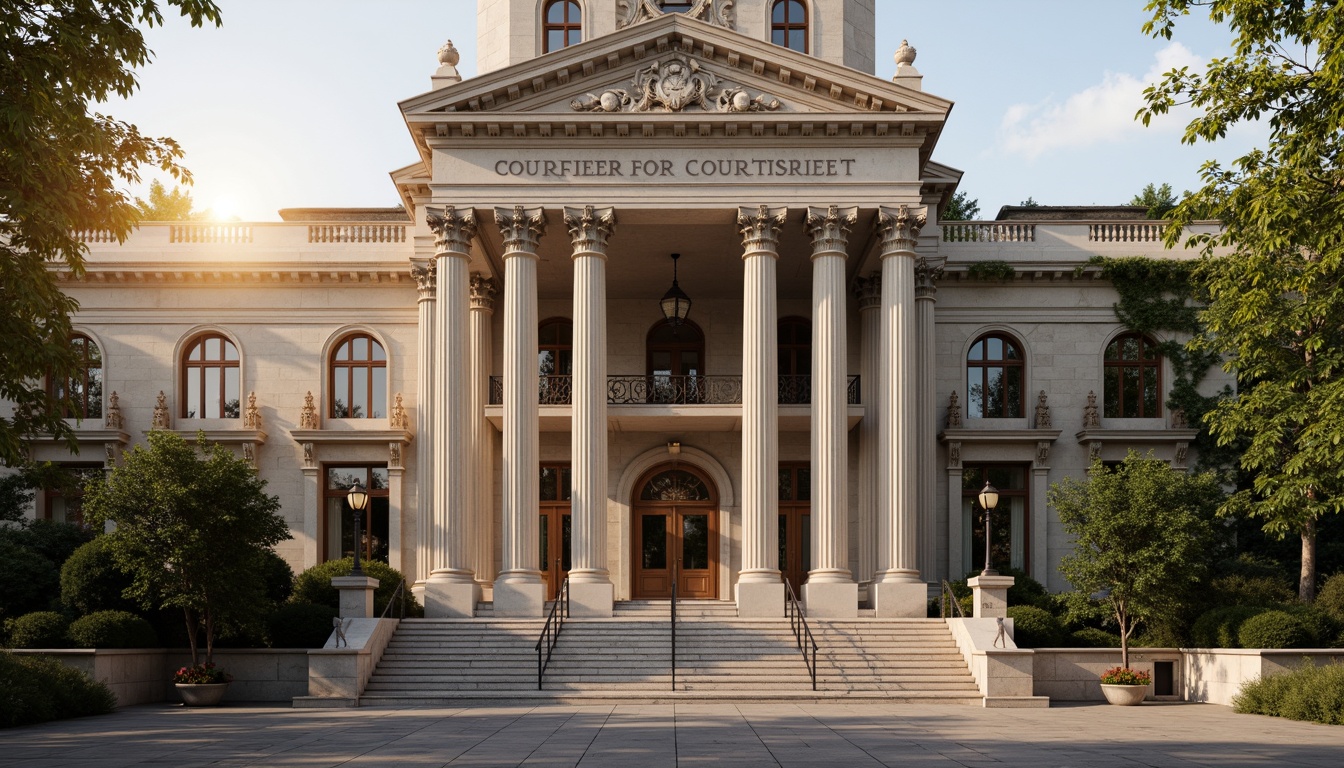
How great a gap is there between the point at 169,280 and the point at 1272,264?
27483 millimetres

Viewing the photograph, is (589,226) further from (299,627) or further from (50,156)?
(50,156)

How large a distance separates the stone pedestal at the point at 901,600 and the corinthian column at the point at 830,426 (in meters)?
0.61

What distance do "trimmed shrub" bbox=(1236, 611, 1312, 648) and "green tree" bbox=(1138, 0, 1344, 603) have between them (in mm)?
1636

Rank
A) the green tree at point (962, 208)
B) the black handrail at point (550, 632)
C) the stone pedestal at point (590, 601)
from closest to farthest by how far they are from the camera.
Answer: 1. the black handrail at point (550, 632)
2. the stone pedestal at point (590, 601)
3. the green tree at point (962, 208)

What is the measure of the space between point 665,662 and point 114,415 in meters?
17.8

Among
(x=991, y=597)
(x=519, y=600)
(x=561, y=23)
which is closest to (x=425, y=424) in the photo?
(x=519, y=600)

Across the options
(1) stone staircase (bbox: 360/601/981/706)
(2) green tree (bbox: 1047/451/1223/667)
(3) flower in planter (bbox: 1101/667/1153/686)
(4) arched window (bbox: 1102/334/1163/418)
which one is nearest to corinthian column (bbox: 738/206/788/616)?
(1) stone staircase (bbox: 360/601/981/706)

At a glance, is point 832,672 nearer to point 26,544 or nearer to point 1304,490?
point 1304,490

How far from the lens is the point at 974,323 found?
3694 centimetres

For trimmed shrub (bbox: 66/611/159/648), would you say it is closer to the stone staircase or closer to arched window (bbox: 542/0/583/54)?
the stone staircase

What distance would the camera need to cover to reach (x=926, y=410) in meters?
34.0

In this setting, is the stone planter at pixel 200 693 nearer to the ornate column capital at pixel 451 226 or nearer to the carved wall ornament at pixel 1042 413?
the ornate column capital at pixel 451 226

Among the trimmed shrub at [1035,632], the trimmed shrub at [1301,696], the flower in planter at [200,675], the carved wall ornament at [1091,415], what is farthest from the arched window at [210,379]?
the trimmed shrub at [1301,696]

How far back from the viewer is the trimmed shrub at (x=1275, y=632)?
81.8ft
